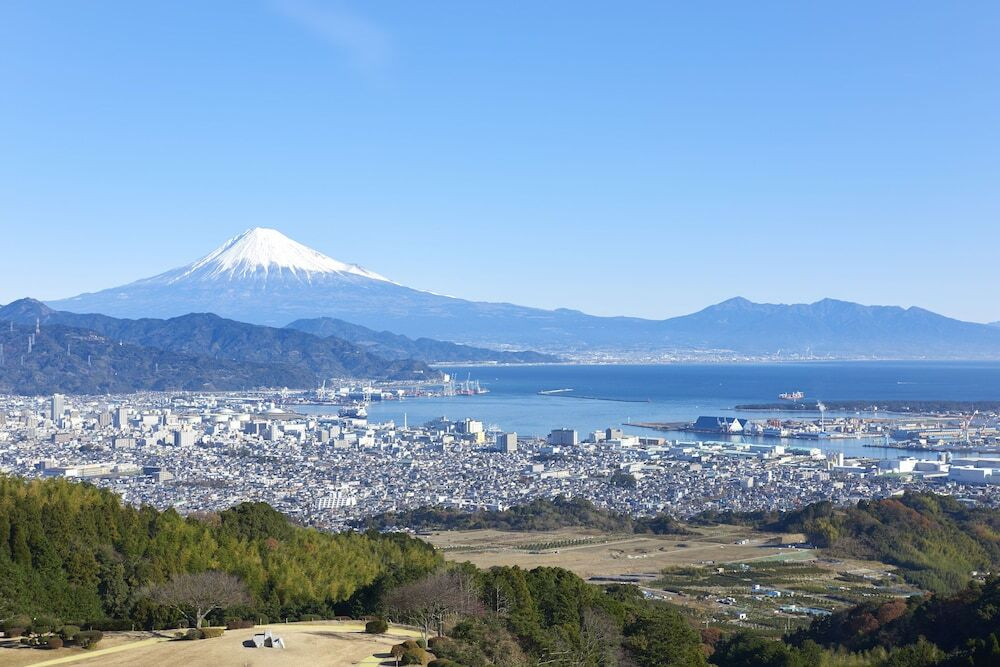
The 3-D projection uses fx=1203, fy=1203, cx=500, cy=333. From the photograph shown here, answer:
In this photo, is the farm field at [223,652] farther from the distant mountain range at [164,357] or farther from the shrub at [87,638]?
the distant mountain range at [164,357]

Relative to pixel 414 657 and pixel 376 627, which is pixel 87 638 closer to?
pixel 376 627

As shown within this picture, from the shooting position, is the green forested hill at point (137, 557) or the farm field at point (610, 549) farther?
the farm field at point (610, 549)

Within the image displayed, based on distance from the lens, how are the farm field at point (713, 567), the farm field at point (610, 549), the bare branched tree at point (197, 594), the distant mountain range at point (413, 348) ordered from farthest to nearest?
the distant mountain range at point (413, 348) → the farm field at point (610, 549) → the farm field at point (713, 567) → the bare branched tree at point (197, 594)

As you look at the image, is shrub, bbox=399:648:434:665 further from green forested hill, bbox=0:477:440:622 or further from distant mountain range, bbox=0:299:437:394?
distant mountain range, bbox=0:299:437:394

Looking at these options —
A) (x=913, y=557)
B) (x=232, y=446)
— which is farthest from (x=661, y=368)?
(x=913, y=557)

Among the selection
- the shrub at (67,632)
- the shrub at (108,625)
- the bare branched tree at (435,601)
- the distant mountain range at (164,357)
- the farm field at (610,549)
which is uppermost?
the distant mountain range at (164,357)

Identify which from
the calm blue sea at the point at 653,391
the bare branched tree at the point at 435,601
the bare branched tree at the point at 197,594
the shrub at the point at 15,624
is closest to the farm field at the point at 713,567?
the bare branched tree at the point at 435,601

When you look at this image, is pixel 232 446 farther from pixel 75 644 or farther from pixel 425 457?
pixel 75 644
